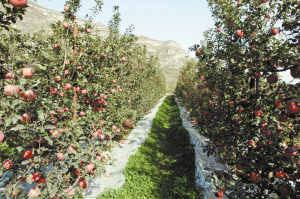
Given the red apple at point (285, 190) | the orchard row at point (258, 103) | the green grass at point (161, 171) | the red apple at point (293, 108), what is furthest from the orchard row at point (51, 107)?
the red apple at point (293, 108)

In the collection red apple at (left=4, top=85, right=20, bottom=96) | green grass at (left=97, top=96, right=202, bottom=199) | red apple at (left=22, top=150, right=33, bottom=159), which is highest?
red apple at (left=4, top=85, right=20, bottom=96)

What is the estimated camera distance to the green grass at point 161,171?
144 inches

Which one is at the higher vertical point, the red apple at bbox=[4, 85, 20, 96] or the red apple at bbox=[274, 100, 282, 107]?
the red apple at bbox=[274, 100, 282, 107]

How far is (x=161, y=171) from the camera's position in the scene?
472cm

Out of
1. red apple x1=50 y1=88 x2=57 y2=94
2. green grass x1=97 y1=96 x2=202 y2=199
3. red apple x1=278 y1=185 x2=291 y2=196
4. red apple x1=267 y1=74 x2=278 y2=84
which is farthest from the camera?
green grass x1=97 y1=96 x2=202 y2=199

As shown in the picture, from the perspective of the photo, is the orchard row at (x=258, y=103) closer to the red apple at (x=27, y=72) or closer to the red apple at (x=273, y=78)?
the red apple at (x=273, y=78)

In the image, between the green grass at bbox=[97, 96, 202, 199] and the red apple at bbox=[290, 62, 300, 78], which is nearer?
the red apple at bbox=[290, 62, 300, 78]

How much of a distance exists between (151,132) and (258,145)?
5.82m

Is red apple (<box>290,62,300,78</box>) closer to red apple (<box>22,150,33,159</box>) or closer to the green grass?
red apple (<box>22,150,33,159</box>)

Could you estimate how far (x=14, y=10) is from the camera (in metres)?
1.45

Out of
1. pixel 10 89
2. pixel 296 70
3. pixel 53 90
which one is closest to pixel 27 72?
pixel 10 89

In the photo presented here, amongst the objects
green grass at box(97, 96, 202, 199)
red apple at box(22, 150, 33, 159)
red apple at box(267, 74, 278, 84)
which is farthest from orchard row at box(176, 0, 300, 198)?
red apple at box(22, 150, 33, 159)

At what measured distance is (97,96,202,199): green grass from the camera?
366cm

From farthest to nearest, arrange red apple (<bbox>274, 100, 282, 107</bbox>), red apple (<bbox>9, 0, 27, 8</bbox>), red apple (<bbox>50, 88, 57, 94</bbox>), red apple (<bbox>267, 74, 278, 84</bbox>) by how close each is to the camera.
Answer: red apple (<bbox>50, 88, 57, 94</bbox>) < red apple (<bbox>274, 100, 282, 107</bbox>) < red apple (<bbox>267, 74, 278, 84</bbox>) < red apple (<bbox>9, 0, 27, 8</bbox>)
